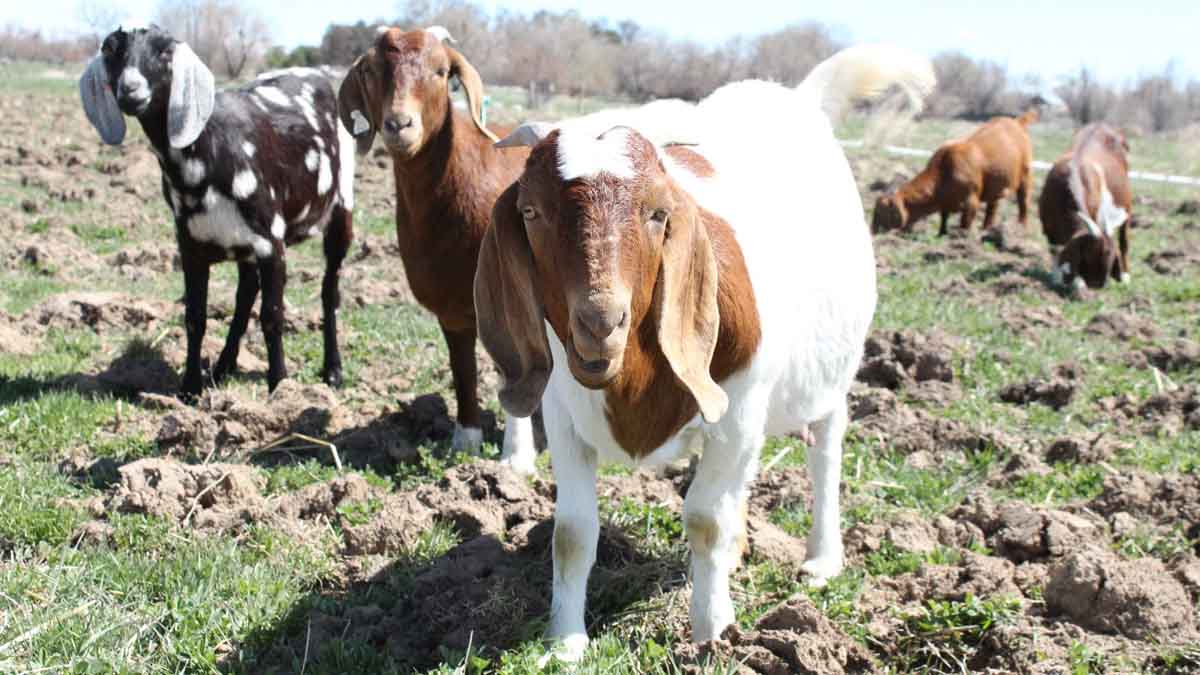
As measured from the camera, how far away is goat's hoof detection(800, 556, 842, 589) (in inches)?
162

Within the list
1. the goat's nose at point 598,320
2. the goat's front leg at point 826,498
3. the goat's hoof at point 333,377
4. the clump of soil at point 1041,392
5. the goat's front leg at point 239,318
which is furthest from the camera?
the goat's hoof at point 333,377

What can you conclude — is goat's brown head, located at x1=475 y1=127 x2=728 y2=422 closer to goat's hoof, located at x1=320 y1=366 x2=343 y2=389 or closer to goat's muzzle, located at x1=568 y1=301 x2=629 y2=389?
goat's muzzle, located at x1=568 y1=301 x2=629 y2=389

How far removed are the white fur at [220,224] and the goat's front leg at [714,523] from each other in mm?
3657

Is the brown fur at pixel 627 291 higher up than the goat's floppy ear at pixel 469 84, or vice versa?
the goat's floppy ear at pixel 469 84

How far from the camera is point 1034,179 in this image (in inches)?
803

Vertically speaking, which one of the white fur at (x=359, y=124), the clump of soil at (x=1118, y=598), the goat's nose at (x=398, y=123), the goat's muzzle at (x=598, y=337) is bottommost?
the clump of soil at (x=1118, y=598)

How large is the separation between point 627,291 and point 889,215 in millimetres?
12052

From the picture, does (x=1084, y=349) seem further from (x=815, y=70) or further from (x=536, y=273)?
(x=536, y=273)

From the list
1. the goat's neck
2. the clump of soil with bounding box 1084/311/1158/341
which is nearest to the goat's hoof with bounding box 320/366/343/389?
the goat's neck

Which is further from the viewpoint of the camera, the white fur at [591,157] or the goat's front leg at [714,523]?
the goat's front leg at [714,523]

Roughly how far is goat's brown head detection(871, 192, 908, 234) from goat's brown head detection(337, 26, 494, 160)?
957 cm

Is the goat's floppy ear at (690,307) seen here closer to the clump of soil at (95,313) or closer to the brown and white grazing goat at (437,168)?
the brown and white grazing goat at (437,168)

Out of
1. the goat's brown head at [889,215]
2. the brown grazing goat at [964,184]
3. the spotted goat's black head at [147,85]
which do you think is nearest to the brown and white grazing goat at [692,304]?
the spotted goat's black head at [147,85]

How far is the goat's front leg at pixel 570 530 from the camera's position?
3.34 metres
